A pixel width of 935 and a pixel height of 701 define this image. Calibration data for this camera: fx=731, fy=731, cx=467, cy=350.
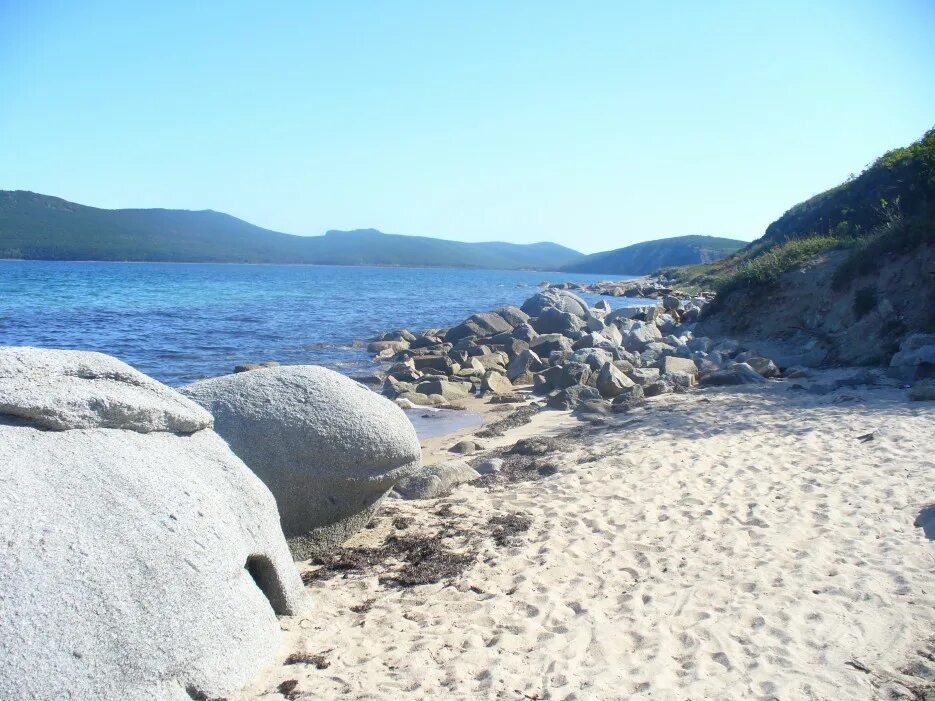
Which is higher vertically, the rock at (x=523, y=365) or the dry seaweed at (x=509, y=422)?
the rock at (x=523, y=365)

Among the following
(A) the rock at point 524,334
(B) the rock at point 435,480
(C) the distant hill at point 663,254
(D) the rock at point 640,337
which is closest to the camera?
(B) the rock at point 435,480

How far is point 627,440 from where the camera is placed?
9906 mm

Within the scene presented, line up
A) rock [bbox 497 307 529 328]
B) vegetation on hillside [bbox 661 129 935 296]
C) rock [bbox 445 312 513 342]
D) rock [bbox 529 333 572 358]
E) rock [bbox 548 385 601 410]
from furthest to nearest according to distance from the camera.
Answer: rock [bbox 497 307 529 328] → rock [bbox 445 312 513 342] → rock [bbox 529 333 572 358] → vegetation on hillside [bbox 661 129 935 296] → rock [bbox 548 385 601 410]

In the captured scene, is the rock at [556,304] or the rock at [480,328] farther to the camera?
the rock at [556,304]

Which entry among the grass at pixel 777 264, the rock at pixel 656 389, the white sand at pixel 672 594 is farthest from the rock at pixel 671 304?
the white sand at pixel 672 594

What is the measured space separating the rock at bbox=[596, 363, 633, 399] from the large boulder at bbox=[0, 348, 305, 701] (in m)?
10.1

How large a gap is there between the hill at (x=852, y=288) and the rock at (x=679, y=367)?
3.22 meters

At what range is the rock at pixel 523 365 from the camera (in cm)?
1778

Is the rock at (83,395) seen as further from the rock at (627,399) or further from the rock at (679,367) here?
the rock at (679,367)

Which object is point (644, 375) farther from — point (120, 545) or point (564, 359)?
point (120, 545)

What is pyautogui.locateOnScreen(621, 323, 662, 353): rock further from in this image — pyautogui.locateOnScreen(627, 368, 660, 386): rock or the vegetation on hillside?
pyautogui.locateOnScreen(627, 368, 660, 386): rock

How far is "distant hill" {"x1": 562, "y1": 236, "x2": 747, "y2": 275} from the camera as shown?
150 metres

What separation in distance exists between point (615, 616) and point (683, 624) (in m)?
0.45

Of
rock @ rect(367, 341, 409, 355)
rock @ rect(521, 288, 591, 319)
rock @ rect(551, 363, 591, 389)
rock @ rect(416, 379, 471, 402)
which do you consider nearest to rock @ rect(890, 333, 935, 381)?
rock @ rect(551, 363, 591, 389)
